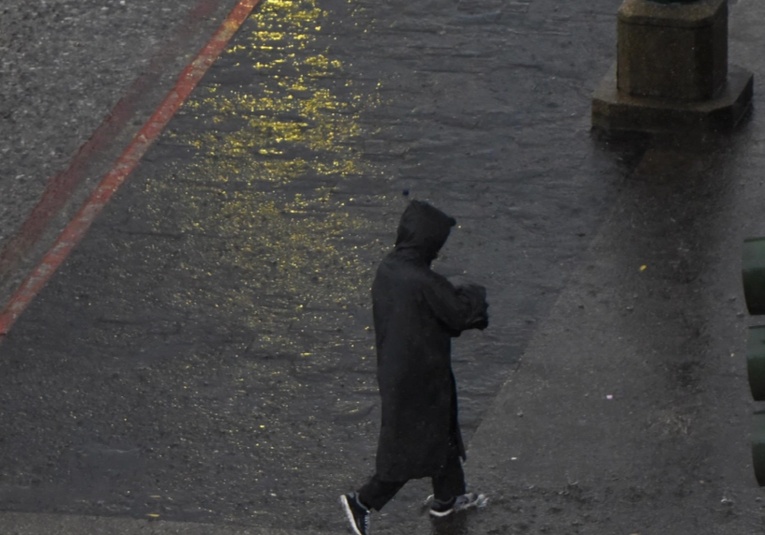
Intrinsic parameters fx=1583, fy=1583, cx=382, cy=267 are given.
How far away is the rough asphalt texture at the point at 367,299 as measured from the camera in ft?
24.3

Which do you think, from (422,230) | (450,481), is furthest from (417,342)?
(450,481)

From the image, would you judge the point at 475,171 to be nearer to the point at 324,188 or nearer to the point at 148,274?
the point at 324,188

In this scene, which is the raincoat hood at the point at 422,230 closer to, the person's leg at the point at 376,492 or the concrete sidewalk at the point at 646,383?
the person's leg at the point at 376,492

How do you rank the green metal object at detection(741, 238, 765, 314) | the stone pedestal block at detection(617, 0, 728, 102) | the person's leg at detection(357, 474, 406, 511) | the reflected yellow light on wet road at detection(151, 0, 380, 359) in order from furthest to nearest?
the stone pedestal block at detection(617, 0, 728, 102) < the reflected yellow light on wet road at detection(151, 0, 380, 359) < the person's leg at detection(357, 474, 406, 511) < the green metal object at detection(741, 238, 765, 314)

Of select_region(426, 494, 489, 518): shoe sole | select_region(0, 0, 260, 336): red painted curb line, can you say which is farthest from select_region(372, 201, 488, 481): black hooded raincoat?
select_region(0, 0, 260, 336): red painted curb line

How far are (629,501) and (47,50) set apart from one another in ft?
21.5

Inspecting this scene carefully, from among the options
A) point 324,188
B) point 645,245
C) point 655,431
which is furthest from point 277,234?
point 655,431

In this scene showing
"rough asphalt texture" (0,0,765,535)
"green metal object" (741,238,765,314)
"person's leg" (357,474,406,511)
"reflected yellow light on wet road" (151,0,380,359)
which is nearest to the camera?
"green metal object" (741,238,765,314)

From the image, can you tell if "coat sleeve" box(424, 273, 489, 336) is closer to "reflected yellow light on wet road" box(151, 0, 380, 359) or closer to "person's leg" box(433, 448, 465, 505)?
"person's leg" box(433, 448, 465, 505)

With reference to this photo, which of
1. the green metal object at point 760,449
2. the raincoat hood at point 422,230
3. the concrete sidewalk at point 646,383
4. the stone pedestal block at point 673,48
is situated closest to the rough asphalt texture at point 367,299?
the concrete sidewalk at point 646,383

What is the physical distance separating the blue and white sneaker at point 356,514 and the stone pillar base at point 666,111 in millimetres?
4052

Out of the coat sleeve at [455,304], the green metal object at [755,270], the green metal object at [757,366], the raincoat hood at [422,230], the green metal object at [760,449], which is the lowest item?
the coat sleeve at [455,304]

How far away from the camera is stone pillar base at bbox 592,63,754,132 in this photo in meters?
10.1

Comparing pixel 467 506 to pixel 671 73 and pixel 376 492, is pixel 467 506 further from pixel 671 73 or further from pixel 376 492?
pixel 671 73
